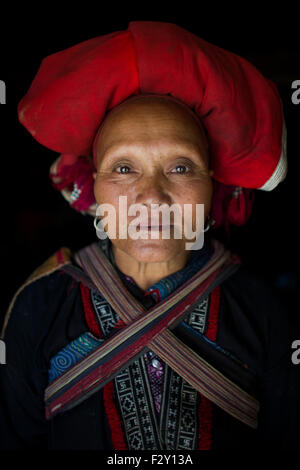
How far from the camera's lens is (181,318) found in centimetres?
136

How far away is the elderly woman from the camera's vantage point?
126cm

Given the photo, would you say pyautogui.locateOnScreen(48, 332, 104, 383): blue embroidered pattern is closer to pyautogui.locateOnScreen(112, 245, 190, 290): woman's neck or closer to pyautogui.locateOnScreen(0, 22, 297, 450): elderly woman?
pyautogui.locateOnScreen(0, 22, 297, 450): elderly woman

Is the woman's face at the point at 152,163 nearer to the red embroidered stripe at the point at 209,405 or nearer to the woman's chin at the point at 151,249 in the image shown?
the woman's chin at the point at 151,249

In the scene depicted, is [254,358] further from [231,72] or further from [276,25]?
[276,25]

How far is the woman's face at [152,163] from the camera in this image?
1254 millimetres

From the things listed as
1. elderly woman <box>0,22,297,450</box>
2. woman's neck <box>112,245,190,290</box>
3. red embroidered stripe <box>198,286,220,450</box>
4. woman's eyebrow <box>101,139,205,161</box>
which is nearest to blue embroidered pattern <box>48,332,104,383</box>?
elderly woman <box>0,22,297,450</box>

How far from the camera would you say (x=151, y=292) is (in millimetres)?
1408

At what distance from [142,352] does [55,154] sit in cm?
164

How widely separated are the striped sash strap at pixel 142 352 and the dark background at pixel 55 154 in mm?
996

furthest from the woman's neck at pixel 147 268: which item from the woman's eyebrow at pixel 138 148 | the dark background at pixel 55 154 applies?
the dark background at pixel 55 154

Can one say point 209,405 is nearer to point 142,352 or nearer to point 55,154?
point 142,352

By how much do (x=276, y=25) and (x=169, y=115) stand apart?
1110 millimetres

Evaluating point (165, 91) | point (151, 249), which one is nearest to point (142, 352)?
point (151, 249)

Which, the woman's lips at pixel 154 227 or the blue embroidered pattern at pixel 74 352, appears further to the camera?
the blue embroidered pattern at pixel 74 352
